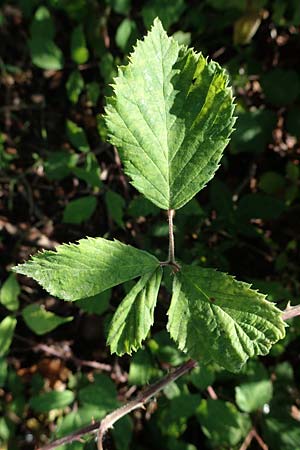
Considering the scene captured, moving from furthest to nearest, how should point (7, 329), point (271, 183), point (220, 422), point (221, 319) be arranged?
point (271, 183), point (7, 329), point (220, 422), point (221, 319)

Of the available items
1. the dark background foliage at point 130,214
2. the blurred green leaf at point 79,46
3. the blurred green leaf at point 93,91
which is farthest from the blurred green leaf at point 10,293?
the blurred green leaf at point 79,46

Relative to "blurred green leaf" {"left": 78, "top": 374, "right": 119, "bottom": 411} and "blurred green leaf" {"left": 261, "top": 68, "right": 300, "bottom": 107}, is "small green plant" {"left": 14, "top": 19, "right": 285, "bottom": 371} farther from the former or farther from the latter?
"blurred green leaf" {"left": 261, "top": 68, "right": 300, "bottom": 107}

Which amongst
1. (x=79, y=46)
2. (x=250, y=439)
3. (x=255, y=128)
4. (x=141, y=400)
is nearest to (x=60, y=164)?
(x=79, y=46)

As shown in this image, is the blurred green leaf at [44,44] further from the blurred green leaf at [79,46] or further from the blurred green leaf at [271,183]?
the blurred green leaf at [271,183]

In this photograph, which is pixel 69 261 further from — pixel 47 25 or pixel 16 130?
pixel 16 130

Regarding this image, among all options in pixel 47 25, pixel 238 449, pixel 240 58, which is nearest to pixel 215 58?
pixel 240 58

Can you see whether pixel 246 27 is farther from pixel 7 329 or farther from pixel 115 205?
pixel 7 329
